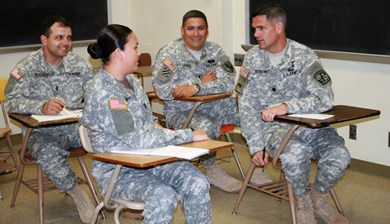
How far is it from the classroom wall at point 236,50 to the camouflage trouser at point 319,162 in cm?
105

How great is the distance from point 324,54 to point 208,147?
2173 mm

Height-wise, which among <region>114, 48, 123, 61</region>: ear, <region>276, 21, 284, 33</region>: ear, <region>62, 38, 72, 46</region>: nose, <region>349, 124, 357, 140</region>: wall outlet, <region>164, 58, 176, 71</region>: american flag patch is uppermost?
<region>276, 21, 284, 33</region>: ear

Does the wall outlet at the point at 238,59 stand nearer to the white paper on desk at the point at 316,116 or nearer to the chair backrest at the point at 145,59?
the chair backrest at the point at 145,59

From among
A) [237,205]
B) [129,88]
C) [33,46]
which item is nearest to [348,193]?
[237,205]

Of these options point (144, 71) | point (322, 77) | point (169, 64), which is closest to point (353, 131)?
point (322, 77)

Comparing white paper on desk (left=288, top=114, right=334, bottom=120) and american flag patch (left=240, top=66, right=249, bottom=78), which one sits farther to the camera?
american flag patch (left=240, top=66, right=249, bottom=78)

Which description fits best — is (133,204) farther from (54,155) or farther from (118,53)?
(54,155)

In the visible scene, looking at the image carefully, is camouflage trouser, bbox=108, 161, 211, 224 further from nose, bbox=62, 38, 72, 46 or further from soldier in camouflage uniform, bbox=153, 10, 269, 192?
nose, bbox=62, 38, 72, 46

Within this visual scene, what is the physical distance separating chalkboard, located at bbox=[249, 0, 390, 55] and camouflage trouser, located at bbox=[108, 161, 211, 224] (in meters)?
2.07

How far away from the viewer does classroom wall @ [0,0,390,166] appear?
3.51 metres

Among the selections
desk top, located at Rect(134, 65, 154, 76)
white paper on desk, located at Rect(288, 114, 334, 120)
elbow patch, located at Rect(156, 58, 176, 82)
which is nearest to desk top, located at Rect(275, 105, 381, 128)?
white paper on desk, located at Rect(288, 114, 334, 120)

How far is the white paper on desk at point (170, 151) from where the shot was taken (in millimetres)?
1875

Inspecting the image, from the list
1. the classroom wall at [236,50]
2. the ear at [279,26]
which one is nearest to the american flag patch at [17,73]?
the classroom wall at [236,50]

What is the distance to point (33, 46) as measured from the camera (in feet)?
15.8
